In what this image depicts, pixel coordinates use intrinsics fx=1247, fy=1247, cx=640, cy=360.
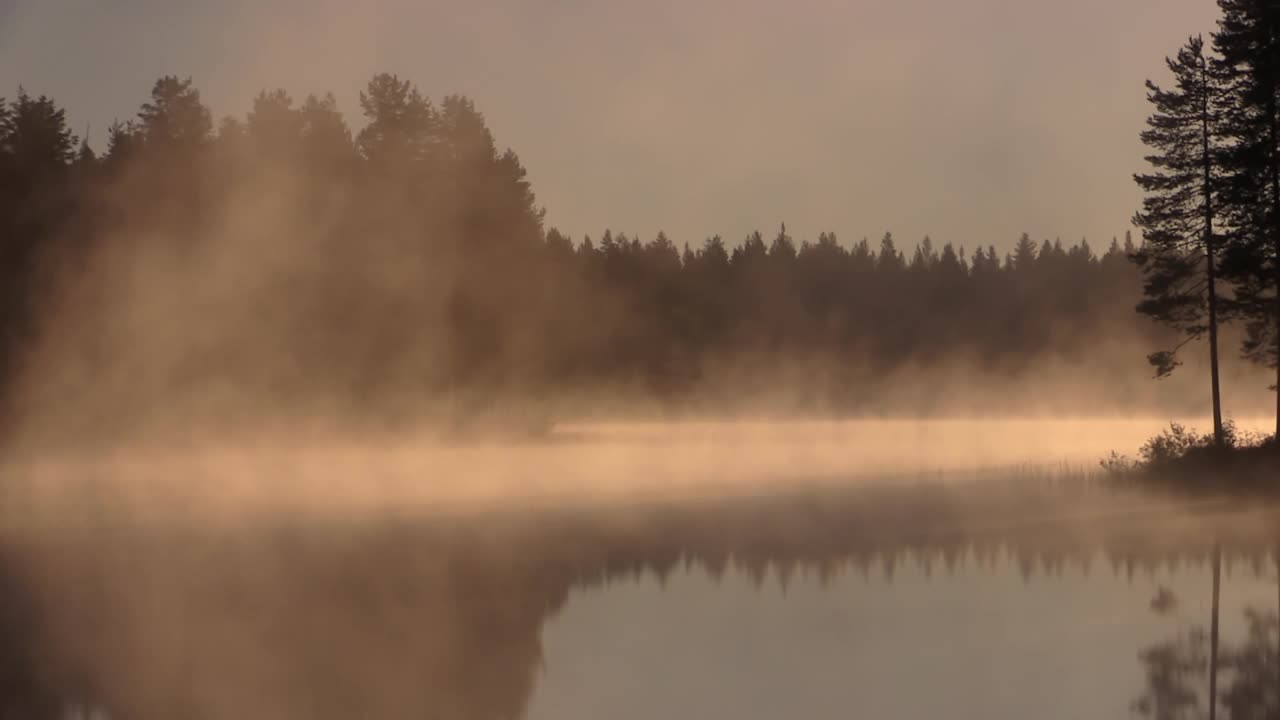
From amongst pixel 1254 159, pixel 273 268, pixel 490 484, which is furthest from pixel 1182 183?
pixel 273 268

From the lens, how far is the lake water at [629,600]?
13688 millimetres

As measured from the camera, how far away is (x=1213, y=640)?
15383mm

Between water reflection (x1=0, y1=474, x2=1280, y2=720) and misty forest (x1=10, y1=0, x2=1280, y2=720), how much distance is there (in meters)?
0.11

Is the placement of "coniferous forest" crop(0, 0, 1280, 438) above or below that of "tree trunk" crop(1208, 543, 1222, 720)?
above

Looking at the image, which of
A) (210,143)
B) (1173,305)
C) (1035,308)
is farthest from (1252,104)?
(1035,308)

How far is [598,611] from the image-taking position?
19297 mm

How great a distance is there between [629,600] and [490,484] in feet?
71.0

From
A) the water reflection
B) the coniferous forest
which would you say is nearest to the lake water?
the water reflection

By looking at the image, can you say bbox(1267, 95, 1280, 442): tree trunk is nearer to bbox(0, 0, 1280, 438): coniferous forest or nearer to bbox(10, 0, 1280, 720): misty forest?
bbox(10, 0, 1280, 720): misty forest

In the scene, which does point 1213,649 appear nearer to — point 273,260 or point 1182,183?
point 1182,183

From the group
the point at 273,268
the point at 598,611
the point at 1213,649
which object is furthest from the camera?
the point at 273,268

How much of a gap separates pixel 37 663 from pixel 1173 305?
3401 centimetres

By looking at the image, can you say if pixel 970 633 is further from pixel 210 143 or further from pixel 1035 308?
pixel 1035 308

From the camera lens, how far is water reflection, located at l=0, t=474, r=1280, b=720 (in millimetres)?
13773
